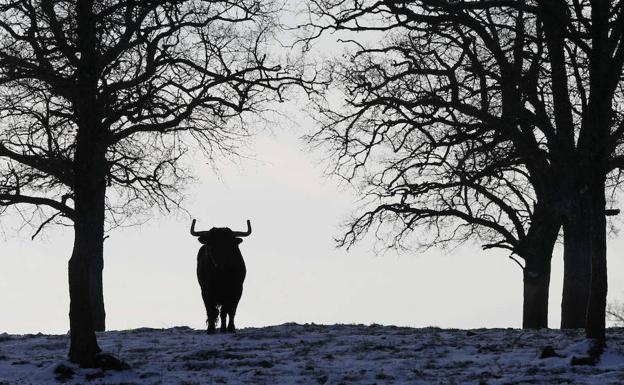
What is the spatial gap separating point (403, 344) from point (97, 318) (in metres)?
10.2

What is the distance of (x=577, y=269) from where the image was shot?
23875 mm

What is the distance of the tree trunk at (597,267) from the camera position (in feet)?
55.1

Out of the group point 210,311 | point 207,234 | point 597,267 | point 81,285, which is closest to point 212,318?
point 210,311

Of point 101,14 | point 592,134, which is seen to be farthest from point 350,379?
point 101,14

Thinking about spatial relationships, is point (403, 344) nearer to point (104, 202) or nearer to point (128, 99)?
point (128, 99)

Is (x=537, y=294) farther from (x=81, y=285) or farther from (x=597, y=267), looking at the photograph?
Result: (x=81, y=285)

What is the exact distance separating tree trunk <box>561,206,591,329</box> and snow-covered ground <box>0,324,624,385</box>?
2.52 meters

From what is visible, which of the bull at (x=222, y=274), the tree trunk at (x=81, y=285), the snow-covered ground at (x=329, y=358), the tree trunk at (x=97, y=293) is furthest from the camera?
the tree trunk at (x=97, y=293)

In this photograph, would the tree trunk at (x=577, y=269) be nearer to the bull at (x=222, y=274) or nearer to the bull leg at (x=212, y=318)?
the bull at (x=222, y=274)

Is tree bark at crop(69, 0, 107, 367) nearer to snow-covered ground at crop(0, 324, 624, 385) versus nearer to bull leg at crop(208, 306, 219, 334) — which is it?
snow-covered ground at crop(0, 324, 624, 385)

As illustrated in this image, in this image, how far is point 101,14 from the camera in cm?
1697

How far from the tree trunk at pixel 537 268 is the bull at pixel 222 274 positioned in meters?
7.93

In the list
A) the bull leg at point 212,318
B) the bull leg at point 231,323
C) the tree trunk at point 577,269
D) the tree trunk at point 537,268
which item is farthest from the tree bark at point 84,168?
the tree trunk at point 537,268

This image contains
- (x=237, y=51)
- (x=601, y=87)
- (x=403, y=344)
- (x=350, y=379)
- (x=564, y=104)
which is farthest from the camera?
(x=237, y=51)
